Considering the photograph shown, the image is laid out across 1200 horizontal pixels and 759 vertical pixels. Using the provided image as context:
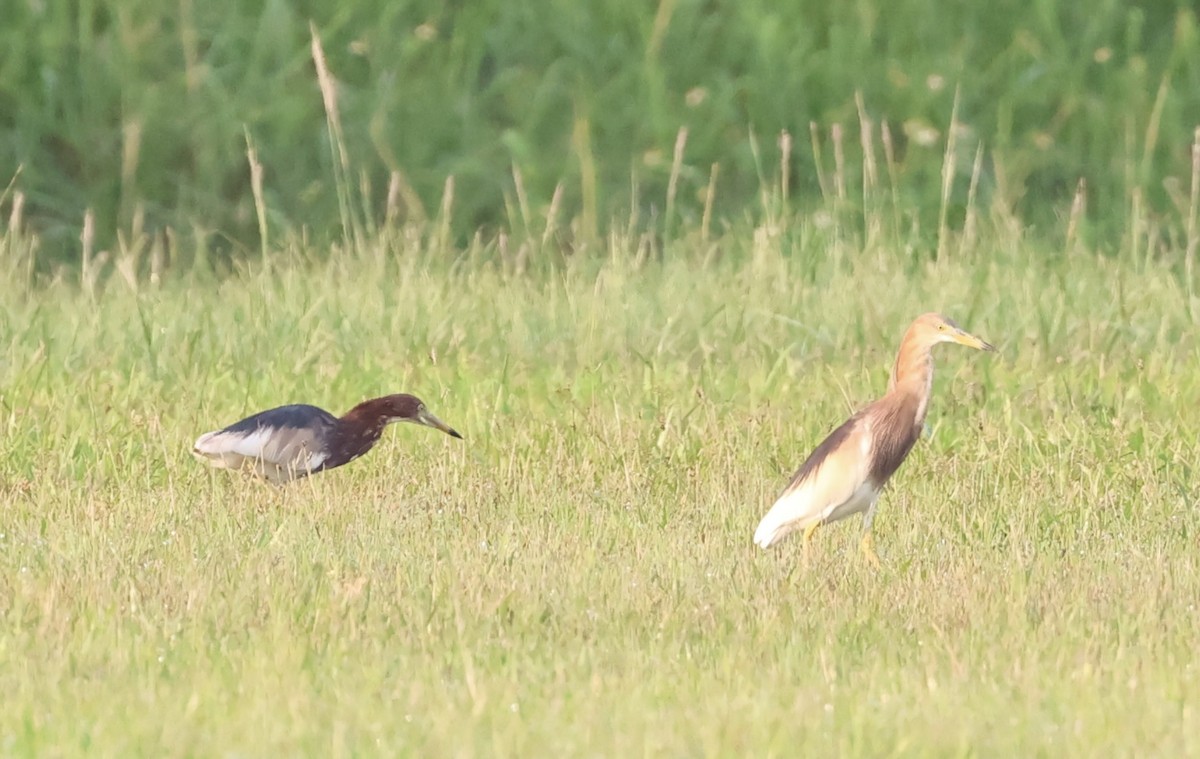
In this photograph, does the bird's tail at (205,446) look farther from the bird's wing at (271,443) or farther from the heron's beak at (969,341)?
the heron's beak at (969,341)

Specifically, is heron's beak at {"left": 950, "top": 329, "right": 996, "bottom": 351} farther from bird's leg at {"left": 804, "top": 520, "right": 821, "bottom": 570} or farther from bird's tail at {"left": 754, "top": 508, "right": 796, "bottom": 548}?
→ bird's tail at {"left": 754, "top": 508, "right": 796, "bottom": 548}

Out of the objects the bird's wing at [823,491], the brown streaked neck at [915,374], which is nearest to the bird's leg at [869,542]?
the bird's wing at [823,491]

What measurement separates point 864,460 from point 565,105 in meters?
6.03

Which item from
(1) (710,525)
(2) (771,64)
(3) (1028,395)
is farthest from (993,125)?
(1) (710,525)

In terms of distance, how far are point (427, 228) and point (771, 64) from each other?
6.77ft

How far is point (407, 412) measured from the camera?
766 cm

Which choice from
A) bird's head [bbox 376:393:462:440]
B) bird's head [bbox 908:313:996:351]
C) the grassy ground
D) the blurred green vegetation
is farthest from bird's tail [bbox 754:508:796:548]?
the blurred green vegetation

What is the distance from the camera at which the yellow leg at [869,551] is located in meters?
6.00

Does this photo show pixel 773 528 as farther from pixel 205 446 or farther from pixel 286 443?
pixel 205 446

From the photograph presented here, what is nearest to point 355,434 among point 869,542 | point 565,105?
point 869,542

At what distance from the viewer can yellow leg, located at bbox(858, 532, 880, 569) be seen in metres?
6.00

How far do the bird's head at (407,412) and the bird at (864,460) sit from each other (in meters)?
1.62

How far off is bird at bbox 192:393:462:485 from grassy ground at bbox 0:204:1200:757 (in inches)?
4.1

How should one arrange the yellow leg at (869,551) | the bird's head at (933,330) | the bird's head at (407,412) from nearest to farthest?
the yellow leg at (869,551) → the bird's head at (933,330) → the bird's head at (407,412)
